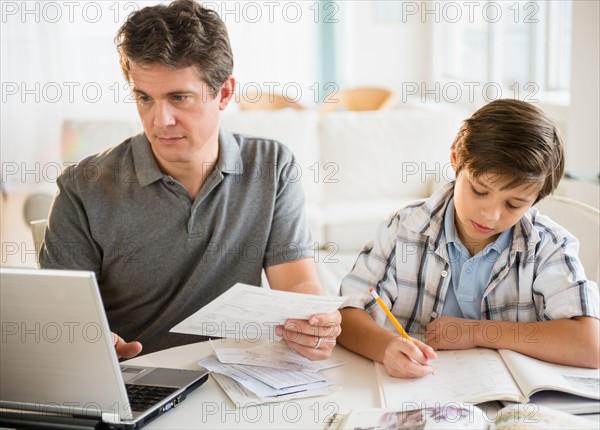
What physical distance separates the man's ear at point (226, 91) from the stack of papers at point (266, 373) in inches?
23.9

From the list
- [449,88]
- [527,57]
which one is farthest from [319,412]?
[449,88]

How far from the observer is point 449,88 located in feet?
19.9

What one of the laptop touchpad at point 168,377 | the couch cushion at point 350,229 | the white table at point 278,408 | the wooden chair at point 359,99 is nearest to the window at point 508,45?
the wooden chair at point 359,99

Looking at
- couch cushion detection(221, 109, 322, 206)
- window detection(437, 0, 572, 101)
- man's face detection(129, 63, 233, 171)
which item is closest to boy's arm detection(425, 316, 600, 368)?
man's face detection(129, 63, 233, 171)

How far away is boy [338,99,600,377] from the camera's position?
4.32 ft

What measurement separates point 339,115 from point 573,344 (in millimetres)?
2867

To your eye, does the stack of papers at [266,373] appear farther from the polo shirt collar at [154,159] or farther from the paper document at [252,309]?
the polo shirt collar at [154,159]

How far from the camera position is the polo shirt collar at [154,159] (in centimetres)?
168

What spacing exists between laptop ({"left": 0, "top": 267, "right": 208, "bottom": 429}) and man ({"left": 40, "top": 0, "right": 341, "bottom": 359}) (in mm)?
508

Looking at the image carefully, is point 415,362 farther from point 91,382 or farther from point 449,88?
point 449,88

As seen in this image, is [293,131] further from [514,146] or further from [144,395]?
[144,395]

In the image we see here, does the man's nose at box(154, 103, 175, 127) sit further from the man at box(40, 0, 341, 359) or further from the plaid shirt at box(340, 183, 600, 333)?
the plaid shirt at box(340, 183, 600, 333)

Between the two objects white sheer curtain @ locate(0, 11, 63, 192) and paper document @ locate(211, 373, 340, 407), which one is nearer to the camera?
paper document @ locate(211, 373, 340, 407)

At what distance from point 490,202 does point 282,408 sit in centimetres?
53
